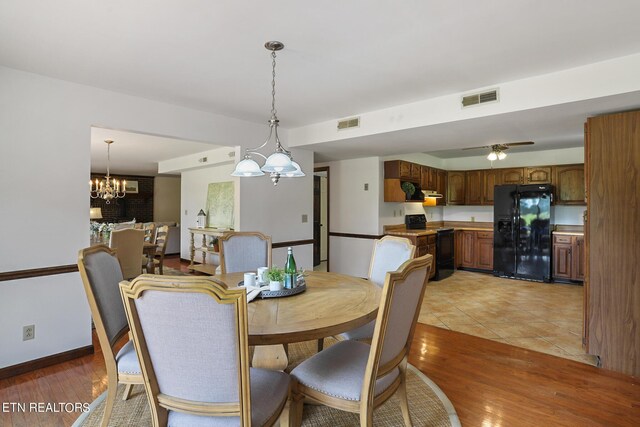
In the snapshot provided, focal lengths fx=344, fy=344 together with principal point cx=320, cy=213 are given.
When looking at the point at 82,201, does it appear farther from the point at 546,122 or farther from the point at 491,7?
the point at 546,122

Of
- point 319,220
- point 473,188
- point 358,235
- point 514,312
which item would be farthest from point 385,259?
point 473,188

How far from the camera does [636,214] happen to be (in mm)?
2686

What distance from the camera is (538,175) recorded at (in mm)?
6348

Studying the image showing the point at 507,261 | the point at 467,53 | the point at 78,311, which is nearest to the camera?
the point at 467,53

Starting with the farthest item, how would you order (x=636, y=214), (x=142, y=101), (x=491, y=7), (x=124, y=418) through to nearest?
(x=142, y=101) → (x=636, y=214) → (x=124, y=418) → (x=491, y=7)

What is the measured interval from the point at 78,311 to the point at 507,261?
640cm

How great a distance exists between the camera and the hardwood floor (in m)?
2.15

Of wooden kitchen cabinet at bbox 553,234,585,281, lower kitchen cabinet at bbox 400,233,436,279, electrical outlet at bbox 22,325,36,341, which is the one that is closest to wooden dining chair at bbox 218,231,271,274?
electrical outlet at bbox 22,325,36,341

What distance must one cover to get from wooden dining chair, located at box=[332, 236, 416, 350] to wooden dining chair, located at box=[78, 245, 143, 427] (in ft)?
4.37

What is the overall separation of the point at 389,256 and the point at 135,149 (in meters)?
5.52

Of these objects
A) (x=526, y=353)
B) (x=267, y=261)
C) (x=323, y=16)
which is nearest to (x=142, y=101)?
(x=267, y=261)

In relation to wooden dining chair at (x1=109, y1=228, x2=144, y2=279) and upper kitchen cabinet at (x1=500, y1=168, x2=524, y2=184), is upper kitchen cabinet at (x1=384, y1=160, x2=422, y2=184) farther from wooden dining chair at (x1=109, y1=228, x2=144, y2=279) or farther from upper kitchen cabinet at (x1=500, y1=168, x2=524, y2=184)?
wooden dining chair at (x1=109, y1=228, x2=144, y2=279)

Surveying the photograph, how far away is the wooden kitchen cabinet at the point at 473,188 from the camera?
711cm

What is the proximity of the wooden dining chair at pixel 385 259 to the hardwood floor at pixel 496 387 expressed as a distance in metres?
0.77
